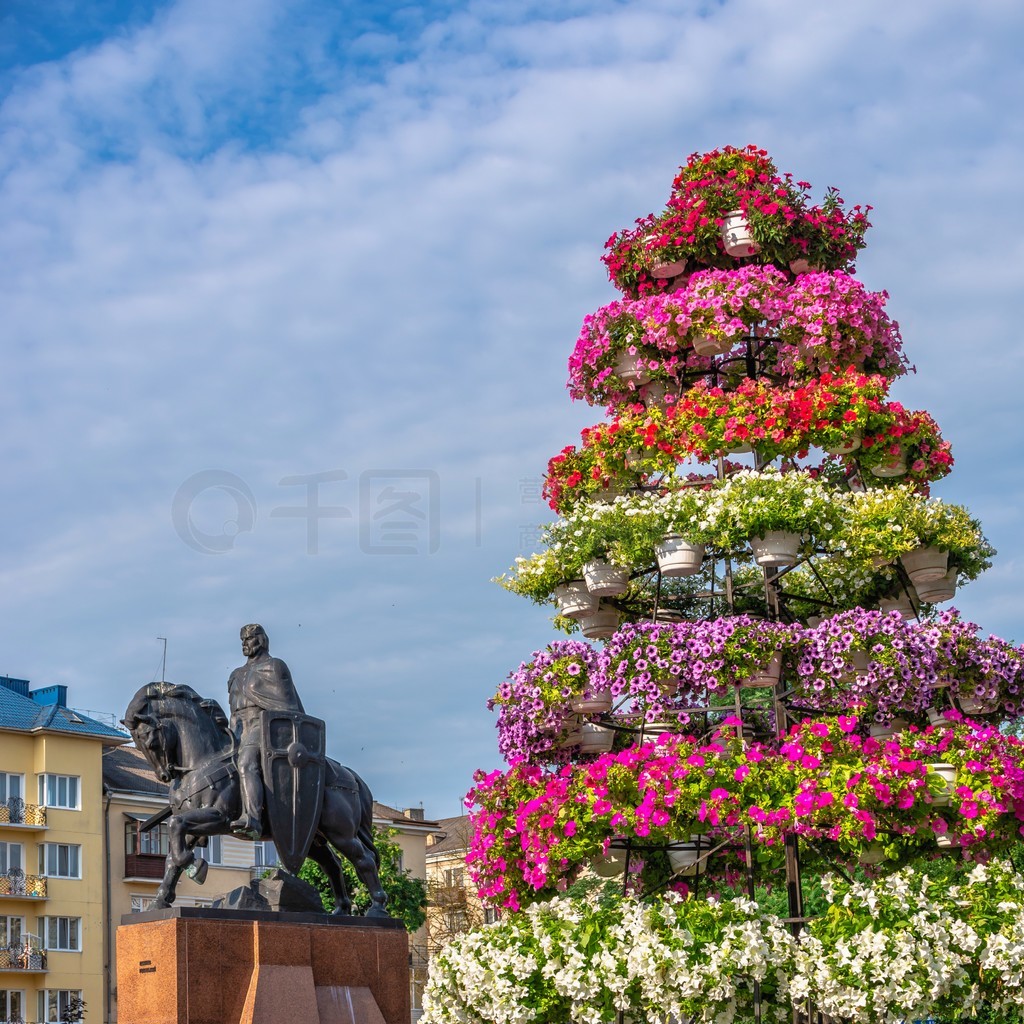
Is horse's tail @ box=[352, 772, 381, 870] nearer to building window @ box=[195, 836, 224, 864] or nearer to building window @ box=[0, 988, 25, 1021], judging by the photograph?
building window @ box=[0, 988, 25, 1021]

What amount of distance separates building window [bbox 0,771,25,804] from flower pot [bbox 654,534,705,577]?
4225 centimetres

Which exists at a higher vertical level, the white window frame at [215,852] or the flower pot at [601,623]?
the white window frame at [215,852]

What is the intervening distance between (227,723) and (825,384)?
766 centimetres

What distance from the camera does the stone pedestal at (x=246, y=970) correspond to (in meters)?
14.9

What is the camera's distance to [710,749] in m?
15.3

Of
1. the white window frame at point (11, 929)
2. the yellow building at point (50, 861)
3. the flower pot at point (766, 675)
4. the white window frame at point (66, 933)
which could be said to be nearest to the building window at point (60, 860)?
the yellow building at point (50, 861)

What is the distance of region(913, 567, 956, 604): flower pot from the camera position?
1727 centimetres

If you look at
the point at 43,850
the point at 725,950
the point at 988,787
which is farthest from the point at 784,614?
the point at 43,850

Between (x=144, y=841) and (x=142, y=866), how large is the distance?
1685mm

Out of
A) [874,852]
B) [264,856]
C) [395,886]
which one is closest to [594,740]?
[874,852]

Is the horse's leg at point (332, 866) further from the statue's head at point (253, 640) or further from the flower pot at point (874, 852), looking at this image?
the flower pot at point (874, 852)

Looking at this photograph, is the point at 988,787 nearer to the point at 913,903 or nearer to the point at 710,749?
the point at 913,903

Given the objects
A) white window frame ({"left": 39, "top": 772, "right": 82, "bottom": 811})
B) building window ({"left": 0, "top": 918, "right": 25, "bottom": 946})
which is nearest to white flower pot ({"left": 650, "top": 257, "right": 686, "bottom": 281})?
white window frame ({"left": 39, "top": 772, "right": 82, "bottom": 811})

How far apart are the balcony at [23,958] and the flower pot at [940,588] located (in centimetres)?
4160
